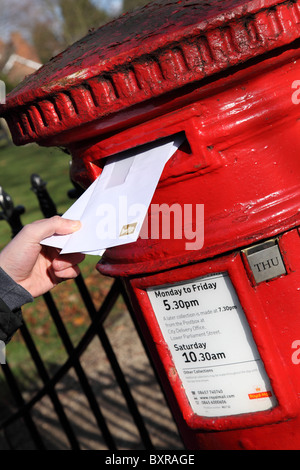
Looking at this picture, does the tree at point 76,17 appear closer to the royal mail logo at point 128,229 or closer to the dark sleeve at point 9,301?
the dark sleeve at point 9,301

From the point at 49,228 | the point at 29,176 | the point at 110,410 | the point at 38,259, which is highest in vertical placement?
the point at 49,228

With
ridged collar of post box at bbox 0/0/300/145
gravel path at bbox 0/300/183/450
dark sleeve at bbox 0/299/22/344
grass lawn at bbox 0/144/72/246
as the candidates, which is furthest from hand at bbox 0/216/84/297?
grass lawn at bbox 0/144/72/246

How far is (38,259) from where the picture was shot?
194 cm

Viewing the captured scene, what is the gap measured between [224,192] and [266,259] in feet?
0.62

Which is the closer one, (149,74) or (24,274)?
(149,74)

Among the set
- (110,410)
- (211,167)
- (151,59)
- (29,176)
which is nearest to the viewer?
(151,59)

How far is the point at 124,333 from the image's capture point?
428cm

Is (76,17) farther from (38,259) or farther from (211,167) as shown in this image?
(211,167)

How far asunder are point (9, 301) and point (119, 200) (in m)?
0.58

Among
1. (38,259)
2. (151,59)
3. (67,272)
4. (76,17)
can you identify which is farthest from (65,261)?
(76,17)

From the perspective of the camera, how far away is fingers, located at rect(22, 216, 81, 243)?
1545 millimetres
